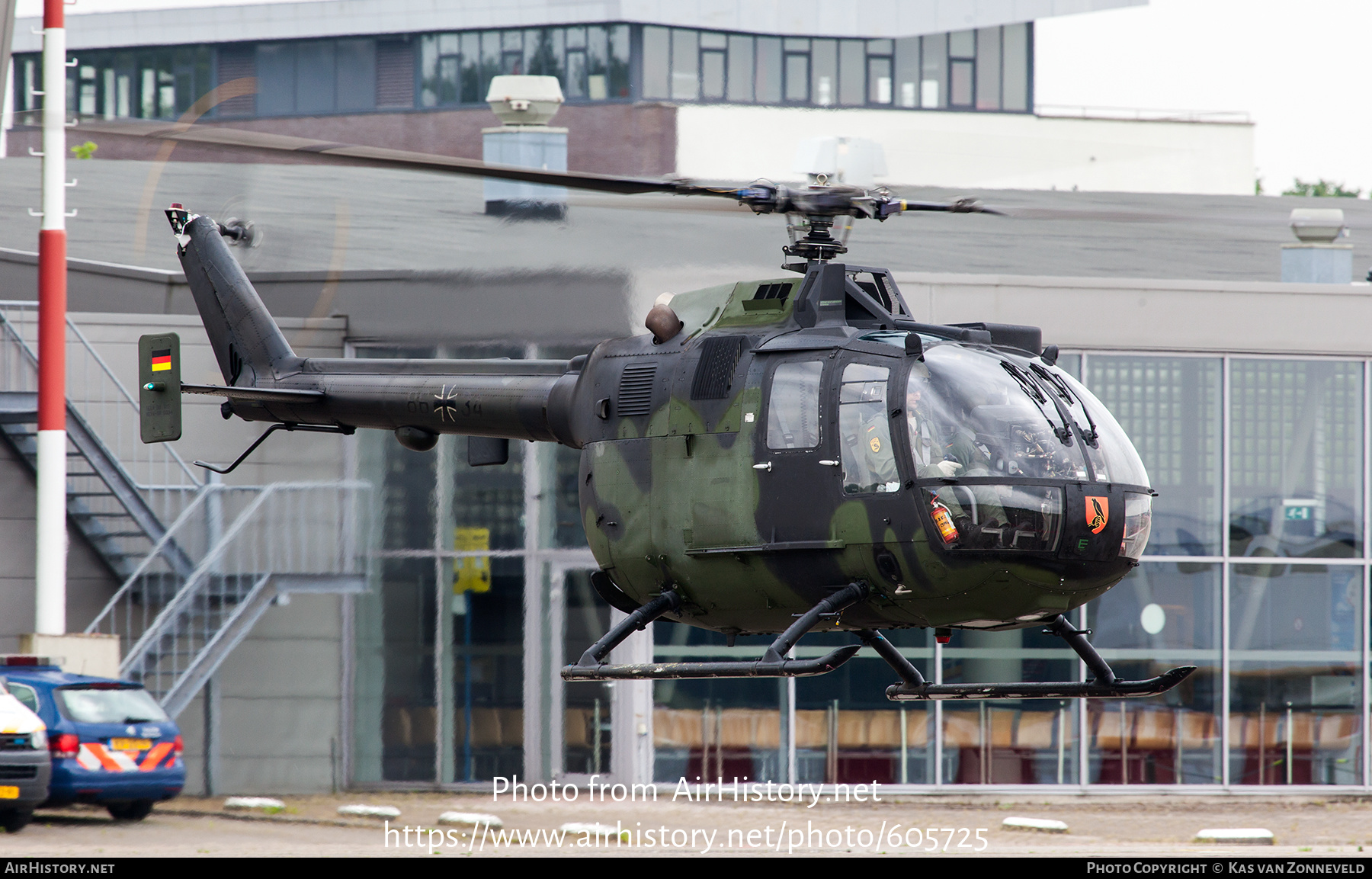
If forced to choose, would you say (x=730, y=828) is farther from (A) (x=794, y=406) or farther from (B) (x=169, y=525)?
(A) (x=794, y=406)

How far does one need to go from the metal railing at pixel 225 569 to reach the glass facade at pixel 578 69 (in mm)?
32568

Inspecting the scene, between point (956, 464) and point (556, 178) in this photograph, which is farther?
point (556, 178)

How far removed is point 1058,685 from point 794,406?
8.11 feet

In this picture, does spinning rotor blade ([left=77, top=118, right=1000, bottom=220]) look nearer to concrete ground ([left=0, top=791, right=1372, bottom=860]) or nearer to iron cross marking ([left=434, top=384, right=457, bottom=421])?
iron cross marking ([left=434, top=384, right=457, bottom=421])

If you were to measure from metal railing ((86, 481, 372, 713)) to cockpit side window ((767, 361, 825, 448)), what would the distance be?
1213cm

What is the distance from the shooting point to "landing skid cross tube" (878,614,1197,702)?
35.2 feet

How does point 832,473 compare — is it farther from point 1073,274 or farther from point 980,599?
point 1073,274

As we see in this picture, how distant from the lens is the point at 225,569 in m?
21.7

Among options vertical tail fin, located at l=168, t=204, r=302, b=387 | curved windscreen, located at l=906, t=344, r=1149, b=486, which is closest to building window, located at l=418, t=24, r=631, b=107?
vertical tail fin, located at l=168, t=204, r=302, b=387

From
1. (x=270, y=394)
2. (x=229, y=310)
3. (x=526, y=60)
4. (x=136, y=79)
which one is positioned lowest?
(x=270, y=394)

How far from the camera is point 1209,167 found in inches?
2135

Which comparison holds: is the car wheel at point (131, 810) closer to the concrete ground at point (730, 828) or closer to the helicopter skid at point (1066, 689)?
the concrete ground at point (730, 828)

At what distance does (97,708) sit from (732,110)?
3337 cm

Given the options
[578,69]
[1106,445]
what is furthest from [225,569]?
[578,69]
